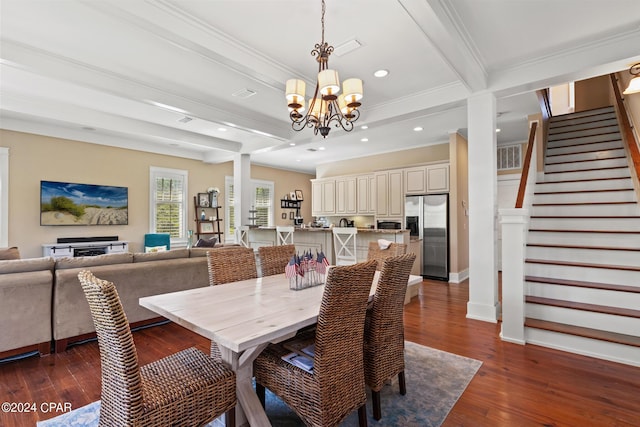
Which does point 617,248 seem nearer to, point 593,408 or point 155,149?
point 593,408

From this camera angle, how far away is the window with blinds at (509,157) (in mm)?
6301

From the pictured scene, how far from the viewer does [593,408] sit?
6.40 ft

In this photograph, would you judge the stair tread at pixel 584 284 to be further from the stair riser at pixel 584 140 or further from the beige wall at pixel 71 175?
the beige wall at pixel 71 175

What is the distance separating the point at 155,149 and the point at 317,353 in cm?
657

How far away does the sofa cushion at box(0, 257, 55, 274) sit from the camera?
8.75 ft

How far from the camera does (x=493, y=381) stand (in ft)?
7.50

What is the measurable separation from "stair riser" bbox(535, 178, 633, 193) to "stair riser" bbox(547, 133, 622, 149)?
123cm

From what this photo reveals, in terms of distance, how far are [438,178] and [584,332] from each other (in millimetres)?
3727

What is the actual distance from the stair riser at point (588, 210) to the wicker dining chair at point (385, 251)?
2665 mm

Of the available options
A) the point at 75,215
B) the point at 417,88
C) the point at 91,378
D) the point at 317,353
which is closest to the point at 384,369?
the point at 317,353

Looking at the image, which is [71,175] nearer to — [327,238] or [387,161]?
[327,238]

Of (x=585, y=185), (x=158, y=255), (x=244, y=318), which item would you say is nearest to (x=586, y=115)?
(x=585, y=185)

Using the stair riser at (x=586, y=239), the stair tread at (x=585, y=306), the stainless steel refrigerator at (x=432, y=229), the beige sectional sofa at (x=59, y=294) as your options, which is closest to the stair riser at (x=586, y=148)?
the stainless steel refrigerator at (x=432, y=229)

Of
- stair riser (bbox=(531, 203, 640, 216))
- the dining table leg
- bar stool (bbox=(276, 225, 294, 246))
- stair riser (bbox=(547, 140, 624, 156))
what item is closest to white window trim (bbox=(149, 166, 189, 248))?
bar stool (bbox=(276, 225, 294, 246))
